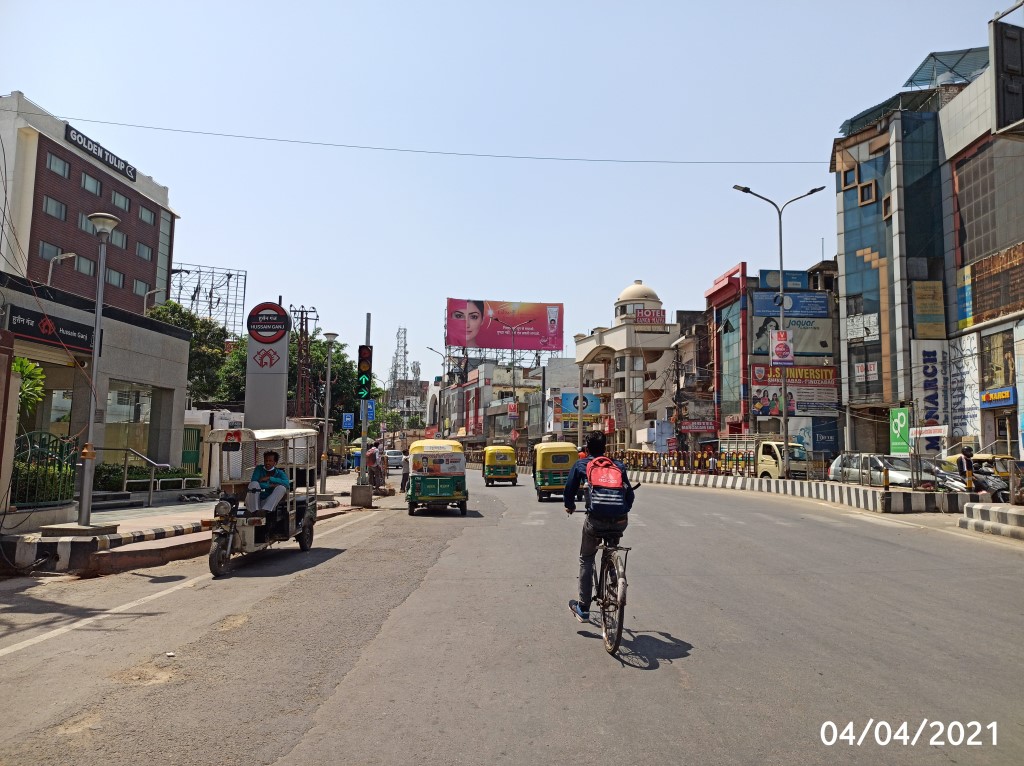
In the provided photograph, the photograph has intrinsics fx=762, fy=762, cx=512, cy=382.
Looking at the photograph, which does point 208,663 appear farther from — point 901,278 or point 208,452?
point 901,278

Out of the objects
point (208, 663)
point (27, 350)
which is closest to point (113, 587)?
point (208, 663)

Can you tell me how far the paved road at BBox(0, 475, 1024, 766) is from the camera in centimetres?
417

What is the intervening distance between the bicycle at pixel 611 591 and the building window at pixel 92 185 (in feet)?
163

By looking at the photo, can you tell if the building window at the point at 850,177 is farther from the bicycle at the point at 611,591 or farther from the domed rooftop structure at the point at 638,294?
the bicycle at the point at 611,591

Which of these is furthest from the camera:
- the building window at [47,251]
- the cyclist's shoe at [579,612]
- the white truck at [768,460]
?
the building window at [47,251]

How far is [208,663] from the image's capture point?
5.72 meters

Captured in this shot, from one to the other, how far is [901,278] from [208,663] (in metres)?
42.6

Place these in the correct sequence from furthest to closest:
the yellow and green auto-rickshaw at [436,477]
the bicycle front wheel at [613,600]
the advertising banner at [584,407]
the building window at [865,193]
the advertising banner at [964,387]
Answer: the advertising banner at [584,407] → the building window at [865,193] → the advertising banner at [964,387] → the yellow and green auto-rickshaw at [436,477] → the bicycle front wheel at [613,600]

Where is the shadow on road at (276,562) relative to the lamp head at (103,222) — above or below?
below

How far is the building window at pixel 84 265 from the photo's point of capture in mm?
45991

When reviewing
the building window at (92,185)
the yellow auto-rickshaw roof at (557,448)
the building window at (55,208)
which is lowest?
the yellow auto-rickshaw roof at (557,448)

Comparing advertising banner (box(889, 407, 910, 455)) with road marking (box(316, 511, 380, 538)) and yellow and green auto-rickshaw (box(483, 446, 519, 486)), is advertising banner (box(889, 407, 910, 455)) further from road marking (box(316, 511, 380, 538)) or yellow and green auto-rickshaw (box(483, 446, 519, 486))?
road marking (box(316, 511, 380, 538))

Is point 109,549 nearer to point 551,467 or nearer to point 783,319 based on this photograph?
point 551,467
